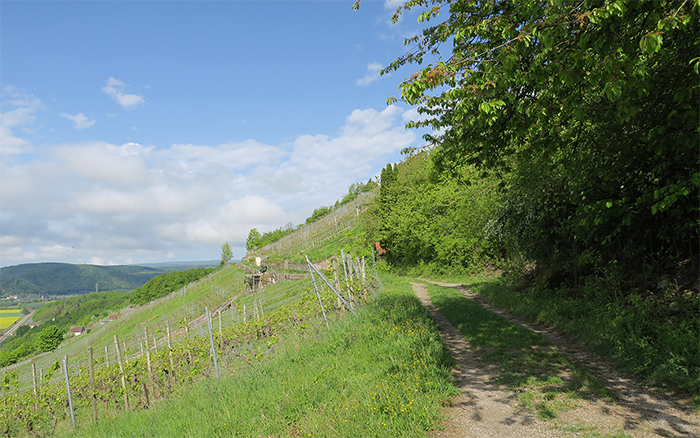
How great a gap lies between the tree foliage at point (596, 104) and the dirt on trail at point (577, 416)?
2.85 meters

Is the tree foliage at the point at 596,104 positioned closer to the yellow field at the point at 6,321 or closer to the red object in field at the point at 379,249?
the red object in field at the point at 379,249

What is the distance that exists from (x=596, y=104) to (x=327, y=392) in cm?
769

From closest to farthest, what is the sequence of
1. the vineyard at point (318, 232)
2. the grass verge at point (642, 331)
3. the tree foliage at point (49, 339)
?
the grass verge at point (642, 331)
the vineyard at point (318, 232)
the tree foliage at point (49, 339)

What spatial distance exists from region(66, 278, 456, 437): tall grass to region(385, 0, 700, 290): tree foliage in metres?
4.10

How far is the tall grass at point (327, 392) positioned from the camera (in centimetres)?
463

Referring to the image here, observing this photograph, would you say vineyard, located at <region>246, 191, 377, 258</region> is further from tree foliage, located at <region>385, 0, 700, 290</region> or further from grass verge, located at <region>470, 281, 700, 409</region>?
tree foliage, located at <region>385, 0, 700, 290</region>

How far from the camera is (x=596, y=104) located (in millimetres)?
7258

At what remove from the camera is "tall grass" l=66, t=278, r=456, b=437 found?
182 inches

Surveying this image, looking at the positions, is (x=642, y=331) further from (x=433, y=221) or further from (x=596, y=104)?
(x=433, y=221)

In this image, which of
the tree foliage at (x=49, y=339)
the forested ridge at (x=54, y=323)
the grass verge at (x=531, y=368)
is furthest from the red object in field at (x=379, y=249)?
the tree foliage at (x=49, y=339)

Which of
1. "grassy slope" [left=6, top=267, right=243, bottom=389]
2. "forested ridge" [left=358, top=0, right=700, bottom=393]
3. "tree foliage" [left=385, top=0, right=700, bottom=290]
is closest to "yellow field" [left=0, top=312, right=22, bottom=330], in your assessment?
"grassy slope" [left=6, top=267, right=243, bottom=389]

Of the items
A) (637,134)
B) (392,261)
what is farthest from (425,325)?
(392,261)

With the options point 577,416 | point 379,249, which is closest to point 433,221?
point 379,249

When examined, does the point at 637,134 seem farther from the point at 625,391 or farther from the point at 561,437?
the point at 561,437
